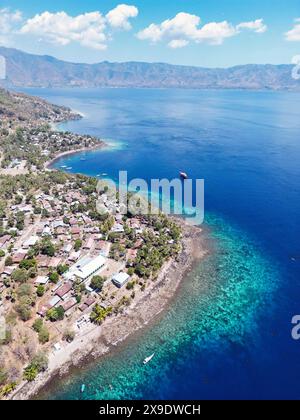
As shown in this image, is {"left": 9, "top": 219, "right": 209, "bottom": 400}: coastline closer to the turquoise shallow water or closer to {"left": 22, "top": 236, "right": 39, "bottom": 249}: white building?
the turquoise shallow water

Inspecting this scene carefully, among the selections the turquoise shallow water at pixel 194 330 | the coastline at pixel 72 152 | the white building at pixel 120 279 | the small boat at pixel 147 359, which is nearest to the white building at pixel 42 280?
the white building at pixel 120 279

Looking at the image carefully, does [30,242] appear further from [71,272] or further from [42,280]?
[71,272]

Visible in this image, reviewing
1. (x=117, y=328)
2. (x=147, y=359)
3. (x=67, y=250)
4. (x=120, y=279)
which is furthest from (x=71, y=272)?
(x=147, y=359)

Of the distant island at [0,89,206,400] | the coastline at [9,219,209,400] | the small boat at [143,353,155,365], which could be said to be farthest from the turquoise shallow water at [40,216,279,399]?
the distant island at [0,89,206,400]

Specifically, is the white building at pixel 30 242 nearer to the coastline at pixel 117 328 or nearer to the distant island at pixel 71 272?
the distant island at pixel 71 272
